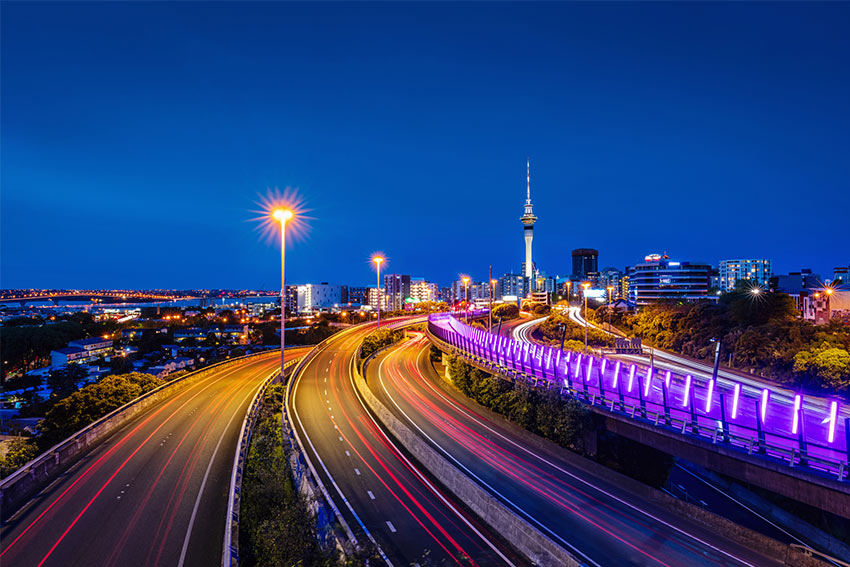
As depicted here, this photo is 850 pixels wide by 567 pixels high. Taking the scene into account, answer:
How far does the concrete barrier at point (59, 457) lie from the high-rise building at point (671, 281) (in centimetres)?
11262

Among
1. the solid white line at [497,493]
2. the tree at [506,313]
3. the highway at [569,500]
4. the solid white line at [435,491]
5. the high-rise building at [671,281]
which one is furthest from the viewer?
the high-rise building at [671,281]

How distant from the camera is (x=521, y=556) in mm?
17750

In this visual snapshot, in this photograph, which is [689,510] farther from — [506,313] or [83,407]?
[506,313]

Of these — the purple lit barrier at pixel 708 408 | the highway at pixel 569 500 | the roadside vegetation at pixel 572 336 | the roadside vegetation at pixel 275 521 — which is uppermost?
the purple lit barrier at pixel 708 408

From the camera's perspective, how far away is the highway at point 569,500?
663 inches

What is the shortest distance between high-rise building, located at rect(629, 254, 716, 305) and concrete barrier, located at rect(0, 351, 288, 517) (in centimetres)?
11262

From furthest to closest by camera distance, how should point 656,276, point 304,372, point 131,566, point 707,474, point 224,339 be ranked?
1. point 656,276
2. point 224,339
3. point 304,372
4. point 707,474
5. point 131,566

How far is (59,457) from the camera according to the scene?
2294cm

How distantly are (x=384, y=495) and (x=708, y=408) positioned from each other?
17.0 m

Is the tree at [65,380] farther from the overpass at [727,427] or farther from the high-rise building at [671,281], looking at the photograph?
the high-rise building at [671,281]

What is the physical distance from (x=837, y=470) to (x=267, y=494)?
23.9 metres

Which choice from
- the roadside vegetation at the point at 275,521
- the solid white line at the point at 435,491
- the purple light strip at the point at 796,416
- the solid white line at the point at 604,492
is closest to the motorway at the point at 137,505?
the roadside vegetation at the point at 275,521

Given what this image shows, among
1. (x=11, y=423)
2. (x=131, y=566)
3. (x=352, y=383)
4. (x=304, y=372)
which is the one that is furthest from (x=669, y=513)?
(x=11, y=423)

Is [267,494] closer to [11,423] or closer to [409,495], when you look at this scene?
[409,495]
